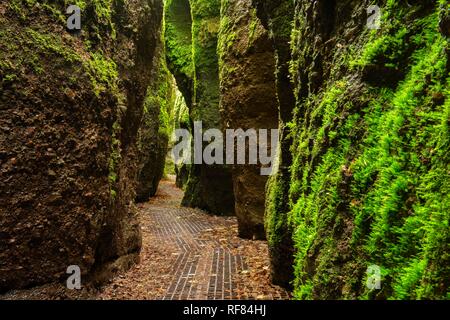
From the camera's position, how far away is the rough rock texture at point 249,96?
8.69 m

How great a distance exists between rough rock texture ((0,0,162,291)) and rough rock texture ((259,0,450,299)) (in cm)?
267

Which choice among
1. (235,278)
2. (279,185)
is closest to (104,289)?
(235,278)

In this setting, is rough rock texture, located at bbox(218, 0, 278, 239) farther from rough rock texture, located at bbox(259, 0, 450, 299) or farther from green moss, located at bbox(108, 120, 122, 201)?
rough rock texture, located at bbox(259, 0, 450, 299)

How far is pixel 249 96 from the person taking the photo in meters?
8.95

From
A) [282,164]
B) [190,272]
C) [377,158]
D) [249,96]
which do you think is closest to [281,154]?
[282,164]

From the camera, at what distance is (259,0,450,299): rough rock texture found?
1911 mm

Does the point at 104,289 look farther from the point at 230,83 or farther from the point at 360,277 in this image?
the point at 230,83

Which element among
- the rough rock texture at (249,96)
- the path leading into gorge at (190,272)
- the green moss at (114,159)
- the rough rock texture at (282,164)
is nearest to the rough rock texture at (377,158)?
the rough rock texture at (282,164)

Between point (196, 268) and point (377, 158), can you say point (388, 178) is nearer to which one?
point (377, 158)

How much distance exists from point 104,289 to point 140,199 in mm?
10874

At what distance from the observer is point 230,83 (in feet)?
31.4

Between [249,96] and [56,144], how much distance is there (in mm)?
5527

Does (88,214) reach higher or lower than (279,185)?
lower

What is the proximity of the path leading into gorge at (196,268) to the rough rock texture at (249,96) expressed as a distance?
0.77 m
